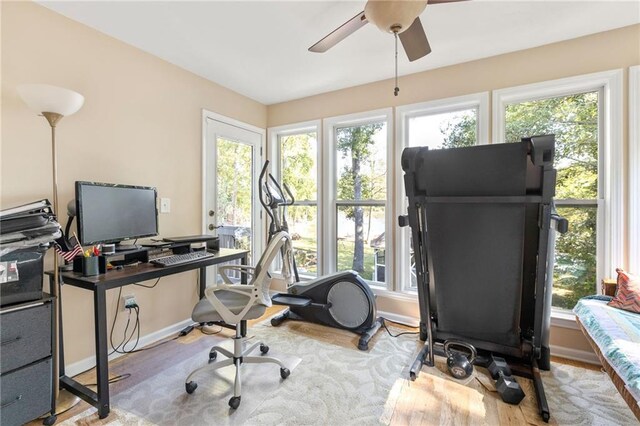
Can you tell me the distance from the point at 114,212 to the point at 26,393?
106 centimetres

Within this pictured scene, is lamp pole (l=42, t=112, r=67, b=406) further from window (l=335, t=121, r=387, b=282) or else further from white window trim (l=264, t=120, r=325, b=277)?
window (l=335, t=121, r=387, b=282)

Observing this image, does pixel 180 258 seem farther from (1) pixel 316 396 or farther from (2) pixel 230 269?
(1) pixel 316 396

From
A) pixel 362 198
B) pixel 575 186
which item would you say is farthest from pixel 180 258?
pixel 575 186

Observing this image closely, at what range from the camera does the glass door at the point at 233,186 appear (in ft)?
10.0

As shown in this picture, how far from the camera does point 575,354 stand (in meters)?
2.26

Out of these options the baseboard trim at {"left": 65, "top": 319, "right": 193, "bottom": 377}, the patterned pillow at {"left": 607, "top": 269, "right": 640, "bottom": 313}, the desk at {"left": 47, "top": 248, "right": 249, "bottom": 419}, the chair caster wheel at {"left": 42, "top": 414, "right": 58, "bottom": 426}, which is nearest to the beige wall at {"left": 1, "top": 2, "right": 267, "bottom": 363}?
the baseboard trim at {"left": 65, "top": 319, "right": 193, "bottom": 377}

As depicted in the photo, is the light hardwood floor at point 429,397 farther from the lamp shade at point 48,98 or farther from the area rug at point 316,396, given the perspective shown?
the lamp shade at point 48,98

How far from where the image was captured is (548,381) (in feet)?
6.42

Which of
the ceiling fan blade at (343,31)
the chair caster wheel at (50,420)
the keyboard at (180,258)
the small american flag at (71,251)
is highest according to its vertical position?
the ceiling fan blade at (343,31)

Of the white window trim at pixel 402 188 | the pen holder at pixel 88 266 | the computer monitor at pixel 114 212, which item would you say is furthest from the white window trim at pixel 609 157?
the pen holder at pixel 88 266

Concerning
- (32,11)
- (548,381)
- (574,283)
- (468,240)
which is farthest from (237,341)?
(574,283)

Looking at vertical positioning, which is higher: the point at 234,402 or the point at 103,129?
the point at 103,129

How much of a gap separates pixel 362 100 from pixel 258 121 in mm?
1336

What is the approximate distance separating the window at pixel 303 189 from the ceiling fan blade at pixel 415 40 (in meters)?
1.72
